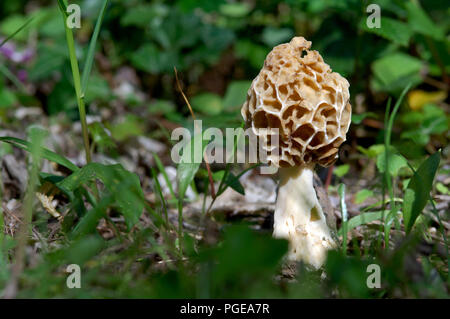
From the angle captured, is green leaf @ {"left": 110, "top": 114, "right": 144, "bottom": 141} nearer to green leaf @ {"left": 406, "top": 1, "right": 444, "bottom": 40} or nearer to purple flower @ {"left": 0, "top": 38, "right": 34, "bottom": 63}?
purple flower @ {"left": 0, "top": 38, "right": 34, "bottom": 63}

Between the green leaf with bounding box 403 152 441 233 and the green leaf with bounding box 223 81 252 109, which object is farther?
the green leaf with bounding box 223 81 252 109

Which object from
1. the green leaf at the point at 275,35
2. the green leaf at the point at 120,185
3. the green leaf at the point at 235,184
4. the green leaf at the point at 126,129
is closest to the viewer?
the green leaf at the point at 120,185

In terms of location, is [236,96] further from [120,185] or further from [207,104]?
[120,185]

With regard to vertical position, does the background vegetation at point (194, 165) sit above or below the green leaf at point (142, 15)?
below

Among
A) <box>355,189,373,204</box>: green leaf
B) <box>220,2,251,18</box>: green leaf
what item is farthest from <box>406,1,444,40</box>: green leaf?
<box>220,2,251,18</box>: green leaf

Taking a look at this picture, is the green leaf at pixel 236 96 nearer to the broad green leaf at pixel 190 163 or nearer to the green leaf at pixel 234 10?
the green leaf at pixel 234 10

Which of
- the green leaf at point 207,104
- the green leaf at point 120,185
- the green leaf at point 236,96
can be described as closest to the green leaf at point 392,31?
the green leaf at point 236,96

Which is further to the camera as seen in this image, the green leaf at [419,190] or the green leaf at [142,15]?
the green leaf at [142,15]

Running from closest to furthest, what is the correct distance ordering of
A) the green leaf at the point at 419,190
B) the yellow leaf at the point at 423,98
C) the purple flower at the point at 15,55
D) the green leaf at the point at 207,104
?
the green leaf at the point at 419,190 < the yellow leaf at the point at 423,98 < the green leaf at the point at 207,104 < the purple flower at the point at 15,55
